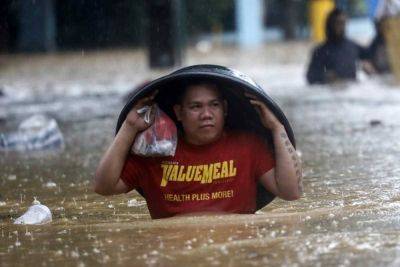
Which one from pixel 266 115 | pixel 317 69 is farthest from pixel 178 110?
pixel 317 69

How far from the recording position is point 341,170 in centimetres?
748

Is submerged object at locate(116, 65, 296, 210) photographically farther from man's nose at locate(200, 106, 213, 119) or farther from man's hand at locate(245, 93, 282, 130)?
man's nose at locate(200, 106, 213, 119)

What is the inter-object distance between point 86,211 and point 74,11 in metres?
26.6

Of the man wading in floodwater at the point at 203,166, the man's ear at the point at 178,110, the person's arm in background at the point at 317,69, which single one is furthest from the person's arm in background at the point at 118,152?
the person's arm in background at the point at 317,69

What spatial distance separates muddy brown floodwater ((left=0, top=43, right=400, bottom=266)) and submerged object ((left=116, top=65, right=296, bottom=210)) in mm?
465

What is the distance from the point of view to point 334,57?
15227mm

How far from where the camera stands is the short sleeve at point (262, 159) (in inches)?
209

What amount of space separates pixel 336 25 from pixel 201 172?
33.5 feet

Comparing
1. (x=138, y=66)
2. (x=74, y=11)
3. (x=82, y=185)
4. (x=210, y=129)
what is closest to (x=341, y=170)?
(x=82, y=185)

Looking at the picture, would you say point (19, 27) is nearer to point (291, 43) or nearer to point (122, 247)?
point (291, 43)

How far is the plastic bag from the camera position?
5203mm

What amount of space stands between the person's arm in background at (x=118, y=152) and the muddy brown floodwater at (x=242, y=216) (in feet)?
0.78

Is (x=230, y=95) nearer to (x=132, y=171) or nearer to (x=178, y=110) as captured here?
(x=178, y=110)

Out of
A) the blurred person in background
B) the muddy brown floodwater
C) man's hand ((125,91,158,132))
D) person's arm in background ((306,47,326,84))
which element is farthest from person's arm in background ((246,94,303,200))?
the blurred person in background
